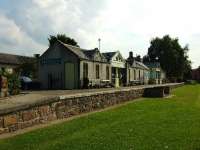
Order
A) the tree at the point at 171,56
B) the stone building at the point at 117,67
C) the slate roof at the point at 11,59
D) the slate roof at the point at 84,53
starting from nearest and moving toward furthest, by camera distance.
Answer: the slate roof at the point at 84,53, the stone building at the point at 117,67, the slate roof at the point at 11,59, the tree at the point at 171,56

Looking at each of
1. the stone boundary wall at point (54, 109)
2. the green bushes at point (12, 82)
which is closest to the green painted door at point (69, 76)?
the stone boundary wall at point (54, 109)

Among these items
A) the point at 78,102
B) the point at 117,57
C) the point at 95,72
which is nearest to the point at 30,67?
the point at 117,57

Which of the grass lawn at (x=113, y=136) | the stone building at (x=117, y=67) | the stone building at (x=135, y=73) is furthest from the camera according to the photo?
the stone building at (x=135, y=73)

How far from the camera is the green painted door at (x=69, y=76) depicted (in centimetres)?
3045

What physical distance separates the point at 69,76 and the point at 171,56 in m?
55.8

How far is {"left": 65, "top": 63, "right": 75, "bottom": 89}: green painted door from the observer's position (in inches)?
1199

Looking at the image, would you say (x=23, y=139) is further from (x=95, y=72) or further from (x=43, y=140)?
(x=95, y=72)

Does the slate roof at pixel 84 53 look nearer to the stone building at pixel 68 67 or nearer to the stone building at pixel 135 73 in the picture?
the stone building at pixel 68 67

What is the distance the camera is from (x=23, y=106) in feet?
33.4

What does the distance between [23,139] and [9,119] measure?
3.77 feet

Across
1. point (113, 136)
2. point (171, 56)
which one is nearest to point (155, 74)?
point (171, 56)

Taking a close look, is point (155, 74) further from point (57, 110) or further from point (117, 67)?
point (57, 110)

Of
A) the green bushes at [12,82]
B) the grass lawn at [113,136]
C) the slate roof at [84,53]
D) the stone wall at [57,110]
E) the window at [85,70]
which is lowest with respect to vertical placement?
the grass lawn at [113,136]

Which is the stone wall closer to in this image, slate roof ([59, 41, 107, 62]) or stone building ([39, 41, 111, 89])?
stone building ([39, 41, 111, 89])
